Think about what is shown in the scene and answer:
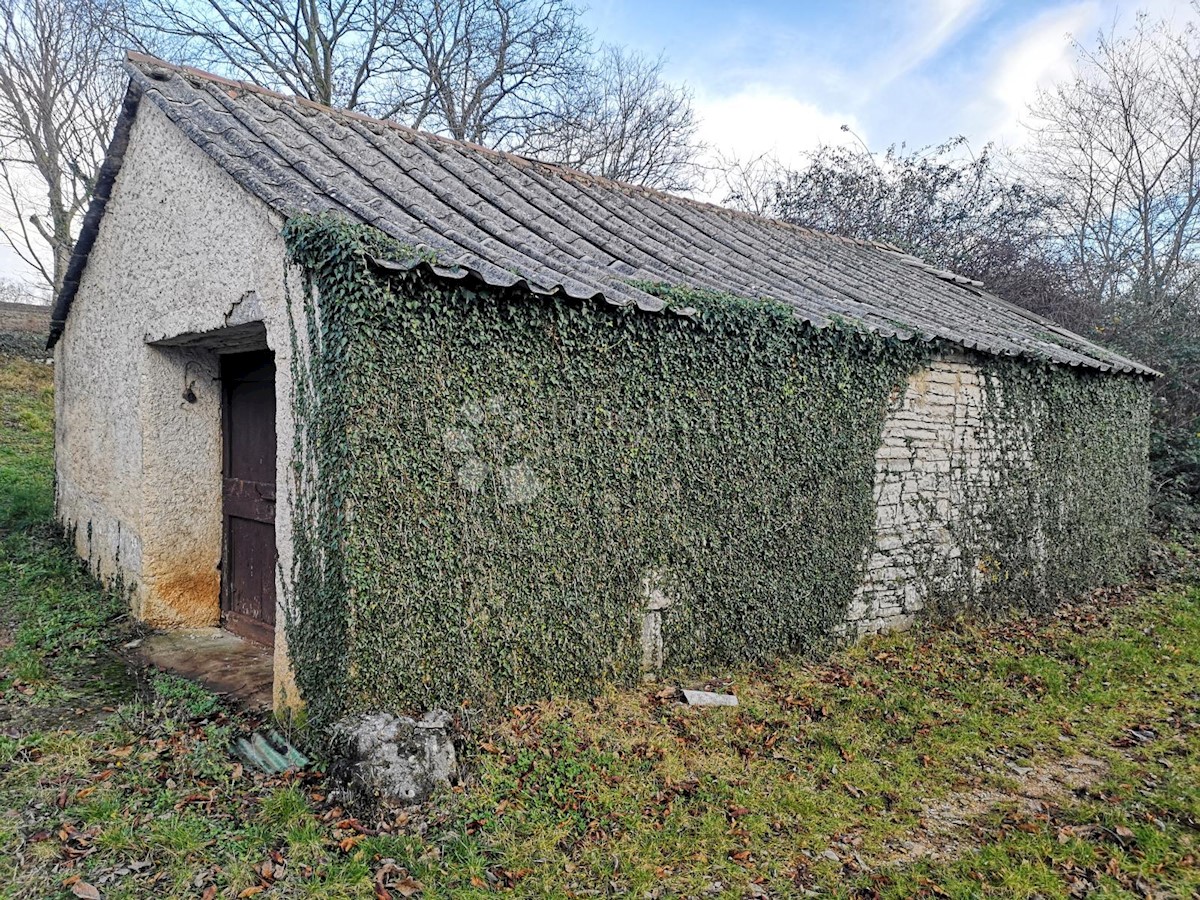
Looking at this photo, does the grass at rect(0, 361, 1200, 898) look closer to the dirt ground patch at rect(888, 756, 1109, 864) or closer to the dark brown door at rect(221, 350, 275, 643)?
the dirt ground patch at rect(888, 756, 1109, 864)

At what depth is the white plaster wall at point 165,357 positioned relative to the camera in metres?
4.61

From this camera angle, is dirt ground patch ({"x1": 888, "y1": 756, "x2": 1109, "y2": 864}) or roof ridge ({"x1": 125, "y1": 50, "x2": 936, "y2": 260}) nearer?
dirt ground patch ({"x1": 888, "y1": 756, "x2": 1109, "y2": 864})

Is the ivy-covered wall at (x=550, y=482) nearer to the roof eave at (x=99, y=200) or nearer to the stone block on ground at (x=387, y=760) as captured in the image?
the stone block on ground at (x=387, y=760)

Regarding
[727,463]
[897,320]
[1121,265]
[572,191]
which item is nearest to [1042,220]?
[1121,265]

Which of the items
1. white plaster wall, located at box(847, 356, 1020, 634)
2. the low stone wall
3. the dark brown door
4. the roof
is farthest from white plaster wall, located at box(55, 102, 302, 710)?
the low stone wall

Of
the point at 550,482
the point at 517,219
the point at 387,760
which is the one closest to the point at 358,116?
the point at 517,219

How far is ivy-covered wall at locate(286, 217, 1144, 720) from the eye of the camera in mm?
3818

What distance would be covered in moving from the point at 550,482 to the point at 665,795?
190cm

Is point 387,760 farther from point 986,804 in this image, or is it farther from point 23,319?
point 23,319

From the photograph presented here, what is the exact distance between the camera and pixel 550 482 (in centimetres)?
451

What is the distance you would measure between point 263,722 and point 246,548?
1.98 meters

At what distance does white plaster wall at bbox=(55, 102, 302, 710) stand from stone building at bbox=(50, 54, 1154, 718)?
1.3 inches

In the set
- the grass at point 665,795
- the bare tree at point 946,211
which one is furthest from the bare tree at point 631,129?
the grass at point 665,795

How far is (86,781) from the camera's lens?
143 inches
